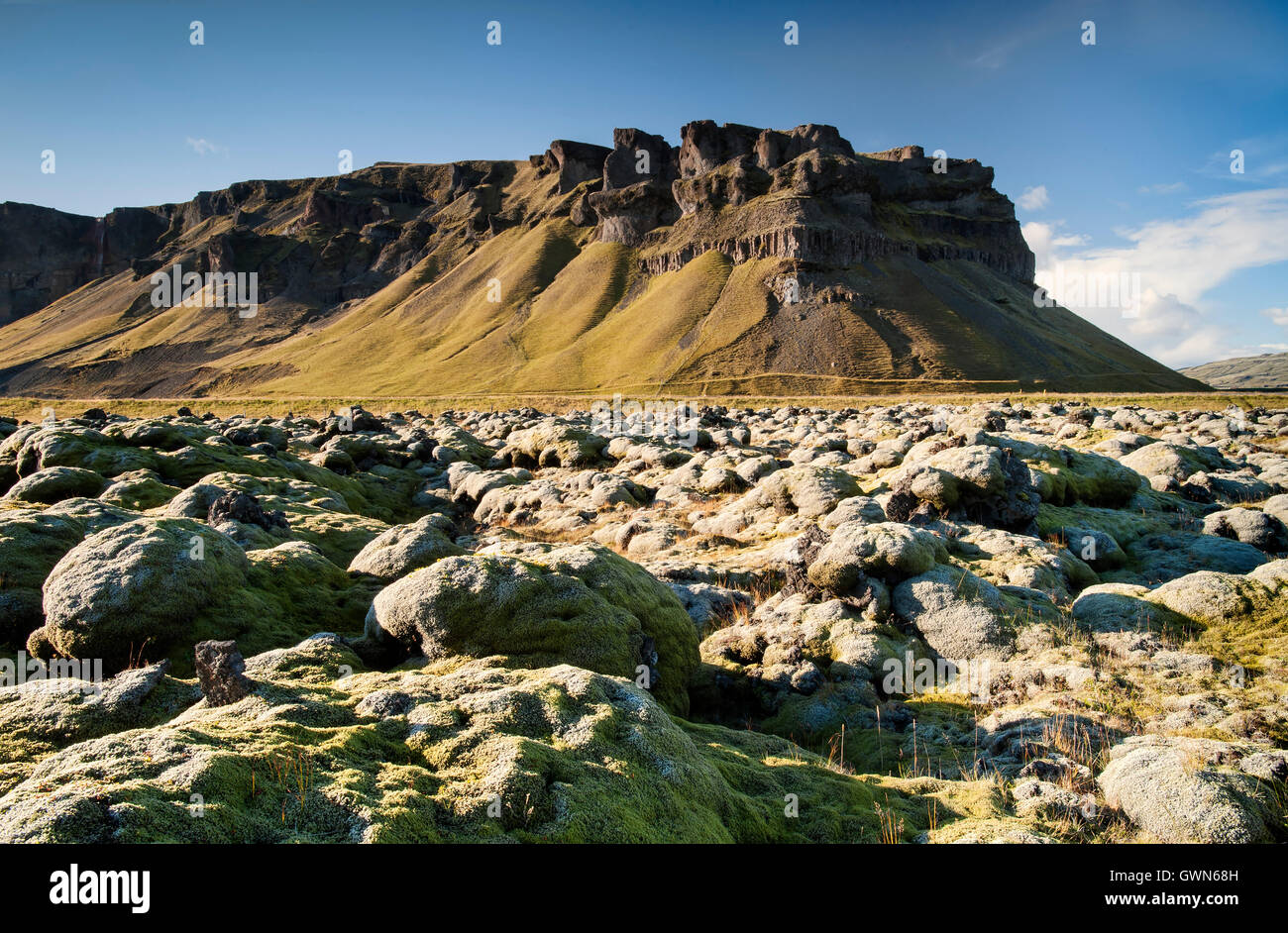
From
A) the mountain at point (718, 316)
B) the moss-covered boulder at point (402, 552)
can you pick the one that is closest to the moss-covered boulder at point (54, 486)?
the moss-covered boulder at point (402, 552)

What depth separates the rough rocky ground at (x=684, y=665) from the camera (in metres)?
4.98

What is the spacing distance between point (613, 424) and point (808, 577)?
32307mm

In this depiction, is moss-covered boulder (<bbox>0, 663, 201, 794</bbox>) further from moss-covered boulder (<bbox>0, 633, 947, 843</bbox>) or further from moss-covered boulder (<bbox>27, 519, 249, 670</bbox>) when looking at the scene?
moss-covered boulder (<bbox>27, 519, 249, 670</bbox>)

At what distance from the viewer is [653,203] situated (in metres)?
178

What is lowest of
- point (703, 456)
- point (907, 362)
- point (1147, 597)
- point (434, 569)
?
point (1147, 597)

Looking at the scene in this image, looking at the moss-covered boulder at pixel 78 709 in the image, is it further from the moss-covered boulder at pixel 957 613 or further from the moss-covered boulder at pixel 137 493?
the moss-covered boulder at pixel 137 493

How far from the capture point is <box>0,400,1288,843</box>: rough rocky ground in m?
4.98

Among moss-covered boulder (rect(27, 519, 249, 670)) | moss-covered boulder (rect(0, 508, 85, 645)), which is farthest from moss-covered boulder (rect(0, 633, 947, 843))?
moss-covered boulder (rect(0, 508, 85, 645))

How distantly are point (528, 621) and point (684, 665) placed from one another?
287cm

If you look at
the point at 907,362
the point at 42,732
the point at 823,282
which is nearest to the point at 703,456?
the point at 42,732

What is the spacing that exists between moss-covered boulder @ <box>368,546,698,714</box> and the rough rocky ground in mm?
45

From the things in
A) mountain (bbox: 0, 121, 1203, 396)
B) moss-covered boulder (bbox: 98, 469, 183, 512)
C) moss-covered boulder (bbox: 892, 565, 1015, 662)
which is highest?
mountain (bbox: 0, 121, 1203, 396)

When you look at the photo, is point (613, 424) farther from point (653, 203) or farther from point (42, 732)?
point (653, 203)

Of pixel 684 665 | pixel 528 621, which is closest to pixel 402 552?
pixel 528 621
